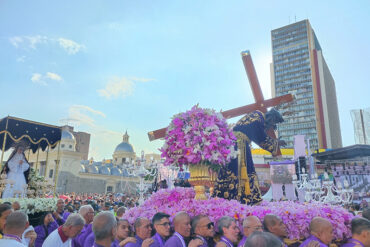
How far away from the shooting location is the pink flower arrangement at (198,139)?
4086 millimetres

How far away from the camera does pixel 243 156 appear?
566 centimetres

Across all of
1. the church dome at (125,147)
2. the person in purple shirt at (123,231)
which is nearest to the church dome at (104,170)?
the church dome at (125,147)

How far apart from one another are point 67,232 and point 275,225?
2.76 meters

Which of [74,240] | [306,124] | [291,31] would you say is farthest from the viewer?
[291,31]

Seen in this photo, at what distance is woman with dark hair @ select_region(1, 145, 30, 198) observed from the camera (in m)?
11.9

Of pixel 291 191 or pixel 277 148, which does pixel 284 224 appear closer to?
pixel 277 148

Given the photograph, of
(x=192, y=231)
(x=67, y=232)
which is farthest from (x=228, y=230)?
(x=67, y=232)

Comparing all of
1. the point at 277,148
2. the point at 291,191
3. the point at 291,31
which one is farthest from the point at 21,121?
the point at 291,31

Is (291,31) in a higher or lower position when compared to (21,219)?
higher

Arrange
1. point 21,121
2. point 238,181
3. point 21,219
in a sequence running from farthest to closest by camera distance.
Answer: point 21,121 < point 238,181 < point 21,219

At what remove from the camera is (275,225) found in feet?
10.2

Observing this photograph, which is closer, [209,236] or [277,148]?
[209,236]

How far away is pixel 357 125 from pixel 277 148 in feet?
181

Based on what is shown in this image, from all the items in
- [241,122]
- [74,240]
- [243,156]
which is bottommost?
[74,240]
